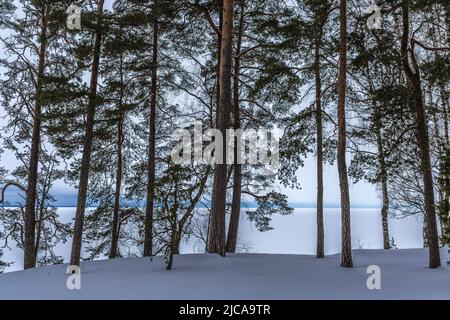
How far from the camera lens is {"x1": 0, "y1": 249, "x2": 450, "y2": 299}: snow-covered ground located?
473cm

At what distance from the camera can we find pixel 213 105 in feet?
36.6

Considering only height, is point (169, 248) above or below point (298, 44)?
below

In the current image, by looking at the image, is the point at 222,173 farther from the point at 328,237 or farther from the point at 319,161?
the point at 328,237

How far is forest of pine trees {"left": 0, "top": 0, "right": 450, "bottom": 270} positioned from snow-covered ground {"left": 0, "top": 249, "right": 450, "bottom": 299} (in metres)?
0.60

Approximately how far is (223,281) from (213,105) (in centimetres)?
699

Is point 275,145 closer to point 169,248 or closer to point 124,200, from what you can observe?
point 169,248

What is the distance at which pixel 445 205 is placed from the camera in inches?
217

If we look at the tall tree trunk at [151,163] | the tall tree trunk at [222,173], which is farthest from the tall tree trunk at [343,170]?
the tall tree trunk at [151,163]

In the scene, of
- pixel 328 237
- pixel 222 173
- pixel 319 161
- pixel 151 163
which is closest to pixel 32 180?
pixel 151 163

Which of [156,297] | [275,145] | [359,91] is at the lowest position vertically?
[156,297]

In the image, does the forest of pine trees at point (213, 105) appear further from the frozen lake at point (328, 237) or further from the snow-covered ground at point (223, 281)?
the frozen lake at point (328, 237)

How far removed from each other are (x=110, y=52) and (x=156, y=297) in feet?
17.6

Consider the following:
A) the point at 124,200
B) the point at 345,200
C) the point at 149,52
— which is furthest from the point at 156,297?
the point at 149,52

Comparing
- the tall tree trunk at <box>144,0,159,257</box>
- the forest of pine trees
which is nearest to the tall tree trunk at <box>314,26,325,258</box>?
the forest of pine trees
